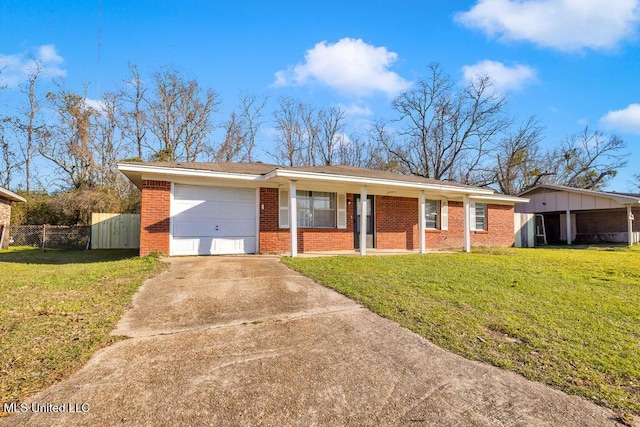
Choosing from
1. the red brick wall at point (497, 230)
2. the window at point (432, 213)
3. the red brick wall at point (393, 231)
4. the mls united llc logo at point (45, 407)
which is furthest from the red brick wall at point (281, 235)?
the mls united llc logo at point (45, 407)

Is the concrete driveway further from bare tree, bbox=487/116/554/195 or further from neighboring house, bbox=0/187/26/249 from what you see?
bare tree, bbox=487/116/554/195

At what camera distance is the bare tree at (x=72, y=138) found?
20.9 meters

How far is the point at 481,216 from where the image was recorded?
16.2m

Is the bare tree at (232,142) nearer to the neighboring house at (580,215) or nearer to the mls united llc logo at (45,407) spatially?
the neighboring house at (580,215)

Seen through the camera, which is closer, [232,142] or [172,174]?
[172,174]

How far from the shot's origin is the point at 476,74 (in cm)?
2938

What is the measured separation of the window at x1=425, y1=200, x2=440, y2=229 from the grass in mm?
10645

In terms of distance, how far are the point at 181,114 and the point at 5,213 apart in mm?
13477

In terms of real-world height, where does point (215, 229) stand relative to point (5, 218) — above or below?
below

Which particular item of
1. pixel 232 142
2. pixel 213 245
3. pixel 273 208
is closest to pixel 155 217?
pixel 213 245

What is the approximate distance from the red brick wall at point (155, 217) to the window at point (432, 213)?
32.5 feet

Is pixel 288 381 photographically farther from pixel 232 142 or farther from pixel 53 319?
pixel 232 142

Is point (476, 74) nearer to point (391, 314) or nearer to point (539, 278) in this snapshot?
point (539, 278)

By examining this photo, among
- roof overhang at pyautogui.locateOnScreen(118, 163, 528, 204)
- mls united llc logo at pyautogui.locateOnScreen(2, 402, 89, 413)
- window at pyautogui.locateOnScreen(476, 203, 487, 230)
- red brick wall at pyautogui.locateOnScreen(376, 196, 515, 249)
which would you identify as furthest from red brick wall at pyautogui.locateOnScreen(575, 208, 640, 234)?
mls united llc logo at pyautogui.locateOnScreen(2, 402, 89, 413)
